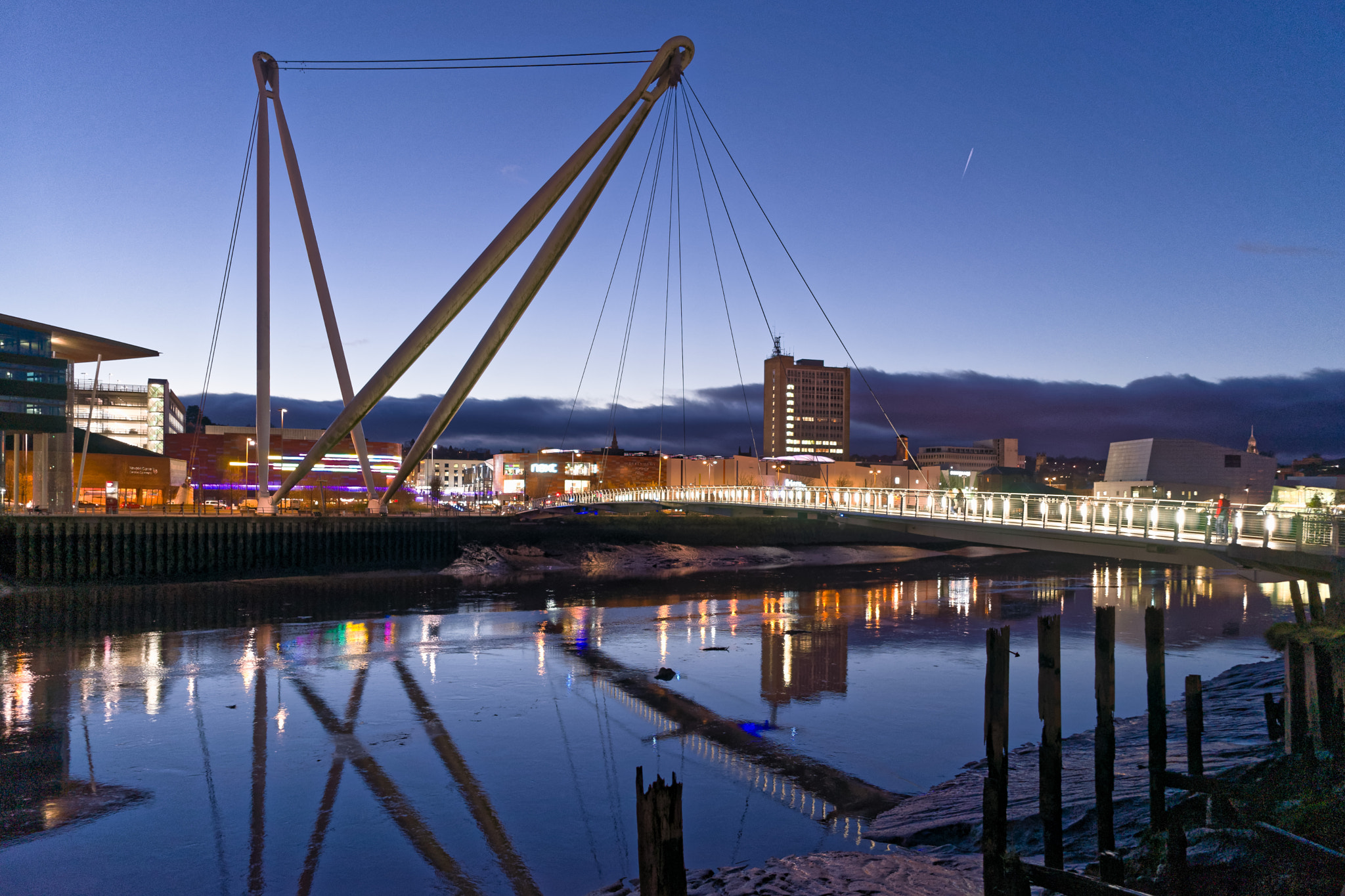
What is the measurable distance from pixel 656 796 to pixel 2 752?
12416 millimetres

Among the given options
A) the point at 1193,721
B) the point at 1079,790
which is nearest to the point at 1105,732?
the point at 1193,721

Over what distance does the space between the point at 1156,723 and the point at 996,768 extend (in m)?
2.62

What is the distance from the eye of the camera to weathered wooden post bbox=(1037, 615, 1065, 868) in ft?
28.0

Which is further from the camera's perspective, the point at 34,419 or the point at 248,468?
the point at 248,468

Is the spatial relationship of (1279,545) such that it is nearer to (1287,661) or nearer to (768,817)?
(1287,661)

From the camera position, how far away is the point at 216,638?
23.0 metres

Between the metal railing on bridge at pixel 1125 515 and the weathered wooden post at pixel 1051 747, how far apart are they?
353 inches

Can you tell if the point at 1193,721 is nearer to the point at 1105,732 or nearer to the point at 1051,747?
the point at 1105,732

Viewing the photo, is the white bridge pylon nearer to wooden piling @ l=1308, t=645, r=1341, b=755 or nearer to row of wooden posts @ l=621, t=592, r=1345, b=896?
row of wooden posts @ l=621, t=592, r=1345, b=896

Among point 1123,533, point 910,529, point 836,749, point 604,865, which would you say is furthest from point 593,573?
point 604,865

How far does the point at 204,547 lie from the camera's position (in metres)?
38.1

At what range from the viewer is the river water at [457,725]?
9.55m

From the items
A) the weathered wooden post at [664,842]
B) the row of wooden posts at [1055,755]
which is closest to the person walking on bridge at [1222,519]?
the row of wooden posts at [1055,755]

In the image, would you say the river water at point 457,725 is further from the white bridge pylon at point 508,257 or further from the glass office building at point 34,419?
the glass office building at point 34,419
